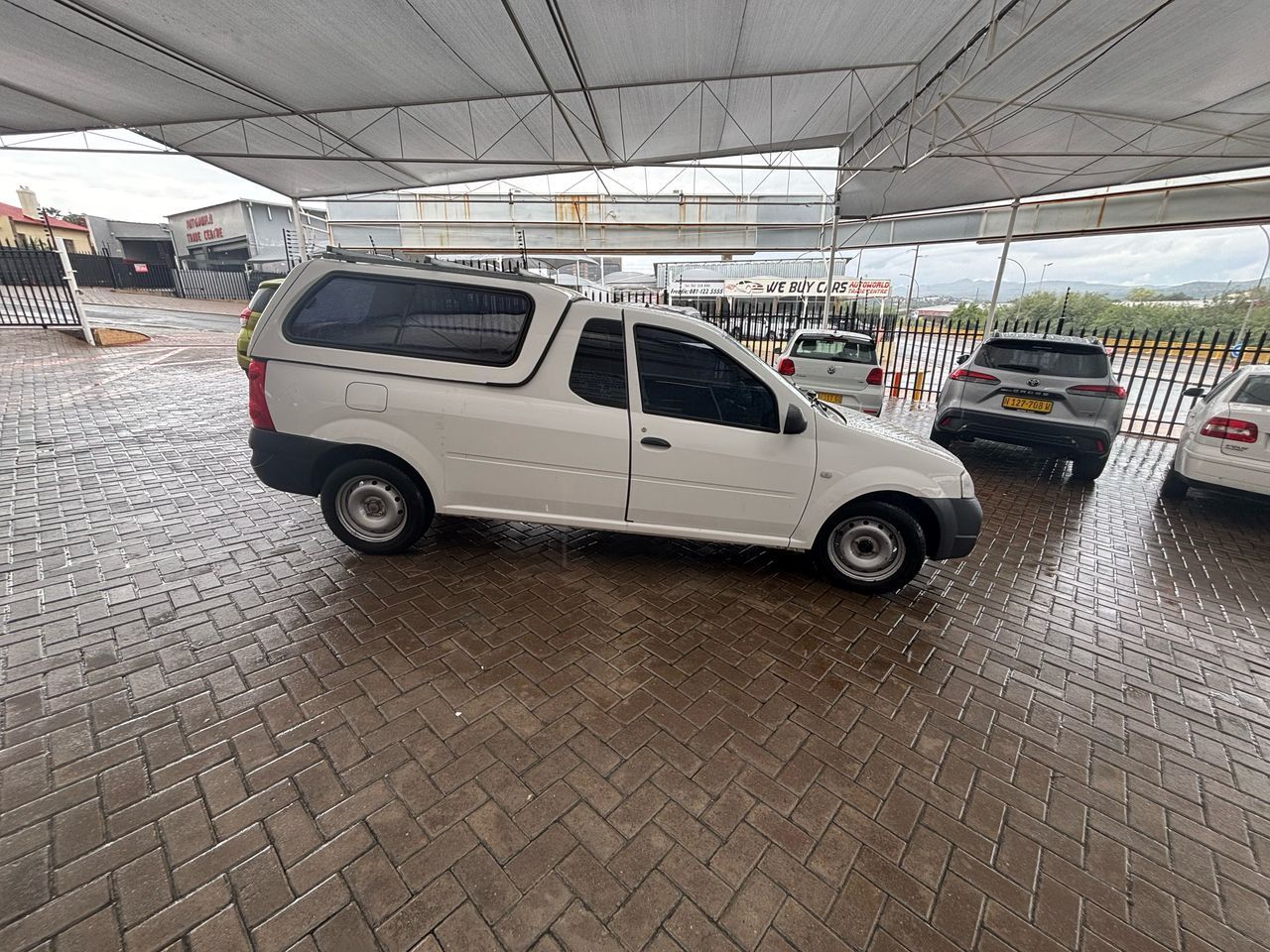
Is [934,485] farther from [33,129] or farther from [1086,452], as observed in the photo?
[33,129]

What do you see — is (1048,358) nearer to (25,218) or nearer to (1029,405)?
(1029,405)

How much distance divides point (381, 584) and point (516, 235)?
616 inches

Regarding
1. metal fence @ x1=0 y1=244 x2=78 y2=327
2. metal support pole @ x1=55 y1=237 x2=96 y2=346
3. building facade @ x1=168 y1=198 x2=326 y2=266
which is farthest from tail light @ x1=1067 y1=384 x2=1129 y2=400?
building facade @ x1=168 y1=198 x2=326 y2=266

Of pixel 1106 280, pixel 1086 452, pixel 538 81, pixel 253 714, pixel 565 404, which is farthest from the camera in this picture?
pixel 1106 280

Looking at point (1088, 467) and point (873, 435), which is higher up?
point (873, 435)

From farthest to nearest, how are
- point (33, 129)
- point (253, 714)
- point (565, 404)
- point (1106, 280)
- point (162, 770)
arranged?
point (1106, 280) → point (33, 129) → point (565, 404) → point (253, 714) → point (162, 770)

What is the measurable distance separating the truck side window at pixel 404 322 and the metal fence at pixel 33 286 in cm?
1551

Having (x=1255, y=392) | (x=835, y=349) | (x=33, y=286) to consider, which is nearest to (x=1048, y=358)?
(x=1255, y=392)

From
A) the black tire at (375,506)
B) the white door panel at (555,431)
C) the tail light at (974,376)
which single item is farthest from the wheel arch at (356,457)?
the tail light at (974,376)

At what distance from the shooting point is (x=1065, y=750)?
2.38 metres

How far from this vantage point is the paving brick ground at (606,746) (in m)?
1.68

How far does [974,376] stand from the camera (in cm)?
609

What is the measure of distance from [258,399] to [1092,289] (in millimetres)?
20655

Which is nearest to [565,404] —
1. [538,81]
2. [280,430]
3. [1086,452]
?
[280,430]
